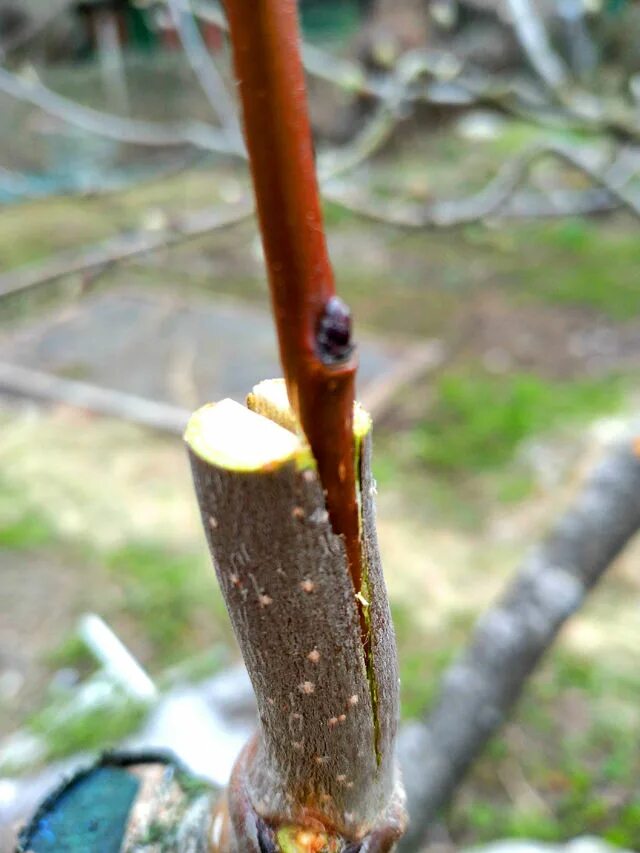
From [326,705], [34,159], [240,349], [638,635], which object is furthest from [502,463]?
[34,159]

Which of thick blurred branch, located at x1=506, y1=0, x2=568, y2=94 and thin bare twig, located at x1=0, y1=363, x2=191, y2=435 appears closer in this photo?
thick blurred branch, located at x1=506, y1=0, x2=568, y2=94

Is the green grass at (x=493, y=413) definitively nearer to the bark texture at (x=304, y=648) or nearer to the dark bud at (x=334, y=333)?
the bark texture at (x=304, y=648)

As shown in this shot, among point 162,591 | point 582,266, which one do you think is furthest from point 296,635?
point 582,266

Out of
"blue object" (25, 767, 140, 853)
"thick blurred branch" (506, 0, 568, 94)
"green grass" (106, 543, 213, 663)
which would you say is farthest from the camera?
"green grass" (106, 543, 213, 663)

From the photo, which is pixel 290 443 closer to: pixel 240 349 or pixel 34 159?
pixel 240 349

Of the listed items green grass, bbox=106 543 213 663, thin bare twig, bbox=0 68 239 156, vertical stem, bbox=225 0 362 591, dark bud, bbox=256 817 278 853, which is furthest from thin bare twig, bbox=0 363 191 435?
vertical stem, bbox=225 0 362 591

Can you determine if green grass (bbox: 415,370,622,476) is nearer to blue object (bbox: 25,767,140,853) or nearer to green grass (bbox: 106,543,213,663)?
green grass (bbox: 106,543,213,663)

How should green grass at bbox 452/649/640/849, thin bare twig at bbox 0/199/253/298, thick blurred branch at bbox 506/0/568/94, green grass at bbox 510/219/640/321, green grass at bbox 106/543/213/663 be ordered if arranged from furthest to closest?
1. green grass at bbox 510/219/640/321
2. green grass at bbox 106/543/213/663
3. thick blurred branch at bbox 506/0/568/94
4. green grass at bbox 452/649/640/849
5. thin bare twig at bbox 0/199/253/298

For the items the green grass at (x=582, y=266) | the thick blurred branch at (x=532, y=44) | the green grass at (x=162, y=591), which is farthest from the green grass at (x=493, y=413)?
the thick blurred branch at (x=532, y=44)
